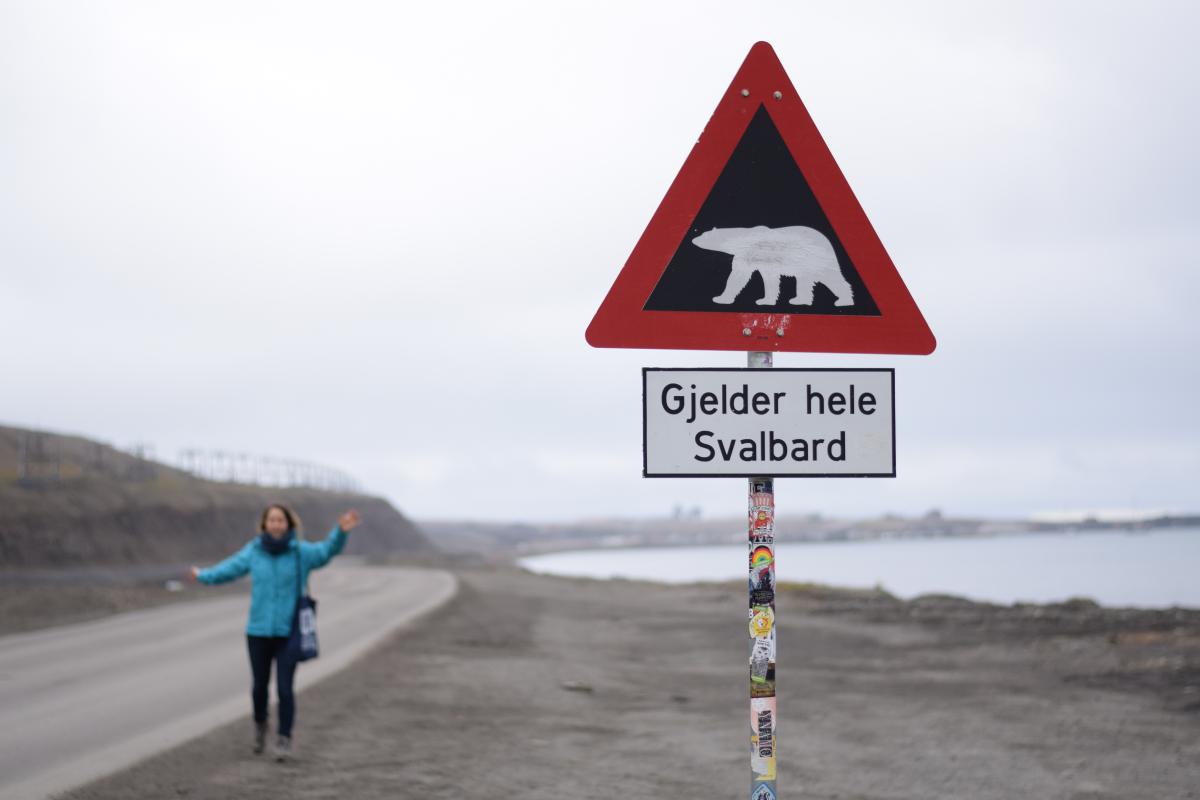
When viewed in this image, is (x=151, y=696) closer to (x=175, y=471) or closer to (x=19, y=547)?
(x=19, y=547)

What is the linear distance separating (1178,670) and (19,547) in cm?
5173

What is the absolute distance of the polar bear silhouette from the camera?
3457 millimetres

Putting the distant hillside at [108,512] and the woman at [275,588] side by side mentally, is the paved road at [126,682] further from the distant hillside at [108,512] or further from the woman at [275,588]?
the distant hillside at [108,512]

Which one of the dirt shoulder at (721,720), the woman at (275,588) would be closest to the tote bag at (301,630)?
the woman at (275,588)

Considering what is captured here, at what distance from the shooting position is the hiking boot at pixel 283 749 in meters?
8.90

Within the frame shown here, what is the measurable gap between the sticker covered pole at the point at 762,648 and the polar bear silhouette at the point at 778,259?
22.0 inches

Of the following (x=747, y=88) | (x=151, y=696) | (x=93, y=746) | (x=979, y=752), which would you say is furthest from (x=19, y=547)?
(x=747, y=88)

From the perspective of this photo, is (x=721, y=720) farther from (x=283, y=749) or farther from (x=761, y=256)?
(x=761, y=256)

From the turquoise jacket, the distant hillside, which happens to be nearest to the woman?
the turquoise jacket

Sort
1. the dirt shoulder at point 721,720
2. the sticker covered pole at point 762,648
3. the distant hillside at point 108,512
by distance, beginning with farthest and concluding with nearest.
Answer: the distant hillside at point 108,512, the dirt shoulder at point 721,720, the sticker covered pole at point 762,648

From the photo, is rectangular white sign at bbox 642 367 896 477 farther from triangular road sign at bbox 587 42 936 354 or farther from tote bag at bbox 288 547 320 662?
tote bag at bbox 288 547 320 662

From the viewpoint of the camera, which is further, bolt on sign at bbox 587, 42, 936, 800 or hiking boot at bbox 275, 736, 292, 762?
hiking boot at bbox 275, 736, 292, 762

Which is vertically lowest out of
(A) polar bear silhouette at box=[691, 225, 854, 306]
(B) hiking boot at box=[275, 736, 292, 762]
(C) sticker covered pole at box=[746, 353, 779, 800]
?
(B) hiking boot at box=[275, 736, 292, 762]

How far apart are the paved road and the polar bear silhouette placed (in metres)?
6.70
